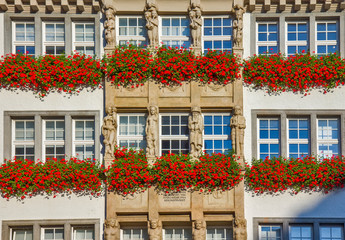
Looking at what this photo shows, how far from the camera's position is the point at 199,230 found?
51.2 ft

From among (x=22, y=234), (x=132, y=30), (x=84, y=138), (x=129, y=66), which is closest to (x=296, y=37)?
(x=132, y=30)

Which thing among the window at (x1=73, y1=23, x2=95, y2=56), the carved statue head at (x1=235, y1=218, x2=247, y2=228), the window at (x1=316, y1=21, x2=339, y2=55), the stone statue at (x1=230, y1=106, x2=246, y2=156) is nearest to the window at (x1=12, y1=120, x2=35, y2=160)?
the window at (x1=73, y1=23, x2=95, y2=56)

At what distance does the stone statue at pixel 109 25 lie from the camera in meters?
16.1

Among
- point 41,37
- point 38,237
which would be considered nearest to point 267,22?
point 41,37

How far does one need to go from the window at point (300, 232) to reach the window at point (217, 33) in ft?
16.5

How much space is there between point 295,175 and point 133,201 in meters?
4.12

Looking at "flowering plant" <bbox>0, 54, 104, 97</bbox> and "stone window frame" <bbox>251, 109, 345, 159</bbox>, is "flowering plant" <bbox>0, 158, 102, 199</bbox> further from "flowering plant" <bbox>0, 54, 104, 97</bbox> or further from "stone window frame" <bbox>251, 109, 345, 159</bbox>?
"stone window frame" <bbox>251, 109, 345, 159</bbox>

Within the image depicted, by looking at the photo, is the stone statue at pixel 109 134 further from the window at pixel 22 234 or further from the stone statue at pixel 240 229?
→ the stone statue at pixel 240 229

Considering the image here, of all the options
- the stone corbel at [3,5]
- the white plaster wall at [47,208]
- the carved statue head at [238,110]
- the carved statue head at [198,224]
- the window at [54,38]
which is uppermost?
the stone corbel at [3,5]

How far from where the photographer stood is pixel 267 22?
54.7 feet

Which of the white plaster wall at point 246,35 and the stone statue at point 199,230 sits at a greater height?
the white plaster wall at point 246,35

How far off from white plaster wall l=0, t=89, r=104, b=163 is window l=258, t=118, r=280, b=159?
166 inches

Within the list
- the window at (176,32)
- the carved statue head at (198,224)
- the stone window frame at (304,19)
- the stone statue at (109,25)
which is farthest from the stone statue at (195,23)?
the carved statue head at (198,224)

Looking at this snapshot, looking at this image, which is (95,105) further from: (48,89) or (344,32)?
(344,32)
